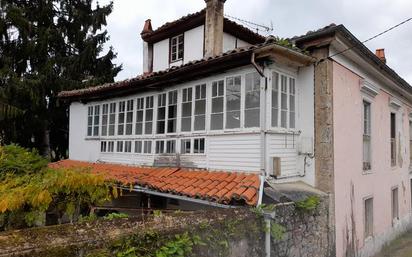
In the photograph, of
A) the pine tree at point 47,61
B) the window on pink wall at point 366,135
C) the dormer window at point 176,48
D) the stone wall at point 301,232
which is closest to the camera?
the stone wall at point 301,232

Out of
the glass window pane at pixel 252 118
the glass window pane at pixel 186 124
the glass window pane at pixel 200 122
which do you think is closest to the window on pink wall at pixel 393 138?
the glass window pane at pixel 252 118

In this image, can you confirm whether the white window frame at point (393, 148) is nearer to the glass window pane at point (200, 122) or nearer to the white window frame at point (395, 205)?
the white window frame at point (395, 205)

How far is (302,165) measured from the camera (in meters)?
8.09

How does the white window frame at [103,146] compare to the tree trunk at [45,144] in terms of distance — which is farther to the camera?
the tree trunk at [45,144]

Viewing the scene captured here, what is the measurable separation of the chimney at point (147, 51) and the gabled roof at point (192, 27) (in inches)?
12.2

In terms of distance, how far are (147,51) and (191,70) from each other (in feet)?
21.5

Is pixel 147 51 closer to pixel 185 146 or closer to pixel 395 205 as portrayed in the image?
pixel 185 146

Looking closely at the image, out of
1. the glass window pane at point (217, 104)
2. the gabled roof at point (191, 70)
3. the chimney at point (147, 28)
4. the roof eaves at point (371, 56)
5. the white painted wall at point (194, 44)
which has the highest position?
the chimney at point (147, 28)

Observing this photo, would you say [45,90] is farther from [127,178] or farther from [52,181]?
[52,181]

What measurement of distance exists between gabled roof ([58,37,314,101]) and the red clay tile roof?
8.15ft

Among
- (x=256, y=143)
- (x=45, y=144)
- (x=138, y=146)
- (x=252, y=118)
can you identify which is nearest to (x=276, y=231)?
(x=256, y=143)

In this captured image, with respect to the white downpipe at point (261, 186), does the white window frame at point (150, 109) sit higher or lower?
higher

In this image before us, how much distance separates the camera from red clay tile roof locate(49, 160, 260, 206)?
634 cm

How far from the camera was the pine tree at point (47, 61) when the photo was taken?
15672 mm
